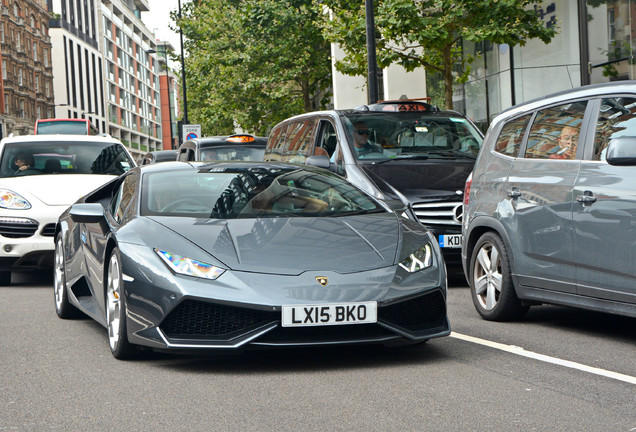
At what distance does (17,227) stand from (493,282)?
5948mm

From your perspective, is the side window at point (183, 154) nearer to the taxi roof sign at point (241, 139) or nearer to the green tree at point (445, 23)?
the taxi roof sign at point (241, 139)

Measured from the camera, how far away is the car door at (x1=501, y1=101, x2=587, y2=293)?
6738 millimetres

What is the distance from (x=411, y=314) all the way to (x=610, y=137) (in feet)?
6.32

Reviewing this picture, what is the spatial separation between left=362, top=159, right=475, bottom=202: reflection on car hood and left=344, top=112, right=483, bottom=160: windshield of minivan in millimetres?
235

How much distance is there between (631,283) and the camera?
20.0ft

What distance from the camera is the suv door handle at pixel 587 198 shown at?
21.1 ft

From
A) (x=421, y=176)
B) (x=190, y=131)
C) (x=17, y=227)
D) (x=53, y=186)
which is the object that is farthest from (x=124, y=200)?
(x=190, y=131)

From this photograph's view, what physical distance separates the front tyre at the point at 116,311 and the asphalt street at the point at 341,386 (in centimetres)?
9

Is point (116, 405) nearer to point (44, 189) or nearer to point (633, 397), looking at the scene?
point (633, 397)

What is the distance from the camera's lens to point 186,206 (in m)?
6.57

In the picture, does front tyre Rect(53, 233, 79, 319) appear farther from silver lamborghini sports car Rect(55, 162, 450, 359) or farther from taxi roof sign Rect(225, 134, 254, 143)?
taxi roof sign Rect(225, 134, 254, 143)

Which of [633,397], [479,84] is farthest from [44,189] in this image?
[479,84]

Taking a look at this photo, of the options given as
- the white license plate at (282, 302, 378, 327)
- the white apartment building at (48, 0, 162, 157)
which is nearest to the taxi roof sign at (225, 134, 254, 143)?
the white license plate at (282, 302, 378, 327)

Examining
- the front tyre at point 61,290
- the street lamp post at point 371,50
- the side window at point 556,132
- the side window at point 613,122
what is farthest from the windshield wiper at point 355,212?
the street lamp post at point 371,50
